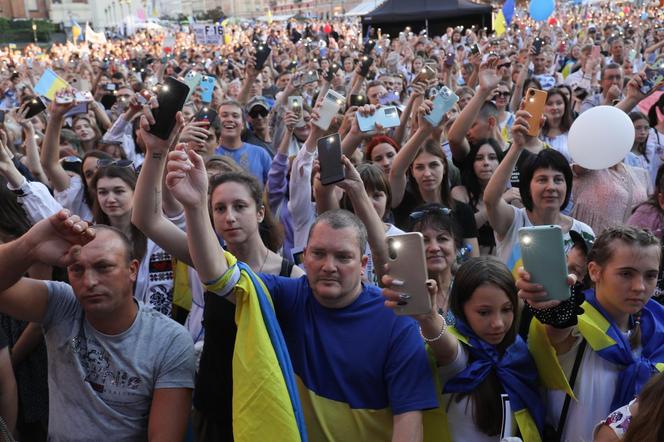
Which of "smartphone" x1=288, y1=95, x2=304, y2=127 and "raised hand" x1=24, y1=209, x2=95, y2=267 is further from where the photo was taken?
Result: "smartphone" x1=288, y1=95, x2=304, y2=127

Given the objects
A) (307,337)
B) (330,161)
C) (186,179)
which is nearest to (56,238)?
(186,179)

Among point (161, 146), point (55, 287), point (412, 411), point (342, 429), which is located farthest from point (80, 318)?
point (412, 411)

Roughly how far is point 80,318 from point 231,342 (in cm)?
59

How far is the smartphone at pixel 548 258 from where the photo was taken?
228cm

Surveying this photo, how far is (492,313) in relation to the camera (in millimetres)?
2641

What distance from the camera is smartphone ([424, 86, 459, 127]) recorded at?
14.7 feet

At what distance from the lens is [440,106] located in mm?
4672

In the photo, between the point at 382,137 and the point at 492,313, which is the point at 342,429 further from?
the point at 382,137

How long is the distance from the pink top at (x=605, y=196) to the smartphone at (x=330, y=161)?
214 cm

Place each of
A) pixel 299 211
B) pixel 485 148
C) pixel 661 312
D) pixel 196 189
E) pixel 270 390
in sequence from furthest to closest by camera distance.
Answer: pixel 485 148 → pixel 299 211 → pixel 661 312 → pixel 196 189 → pixel 270 390

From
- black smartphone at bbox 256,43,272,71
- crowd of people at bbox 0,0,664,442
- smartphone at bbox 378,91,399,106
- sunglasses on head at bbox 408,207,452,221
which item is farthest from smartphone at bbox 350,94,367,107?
crowd of people at bbox 0,0,664,442

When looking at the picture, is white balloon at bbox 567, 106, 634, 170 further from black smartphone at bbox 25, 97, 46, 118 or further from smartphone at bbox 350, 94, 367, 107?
black smartphone at bbox 25, 97, 46, 118

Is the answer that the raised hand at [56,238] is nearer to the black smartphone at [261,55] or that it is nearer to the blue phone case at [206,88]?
the blue phone case at [206,88]

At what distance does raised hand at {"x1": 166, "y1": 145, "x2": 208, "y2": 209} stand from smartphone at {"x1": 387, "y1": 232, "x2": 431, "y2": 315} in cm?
75
